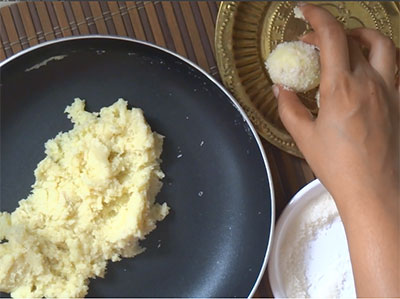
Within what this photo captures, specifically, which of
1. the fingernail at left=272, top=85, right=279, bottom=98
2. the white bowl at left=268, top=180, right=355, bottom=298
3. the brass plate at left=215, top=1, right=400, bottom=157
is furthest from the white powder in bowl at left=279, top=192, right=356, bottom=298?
the fingernail at left=272, top=85, right=279, bottom=98

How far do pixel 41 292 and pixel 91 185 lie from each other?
0.21 meters

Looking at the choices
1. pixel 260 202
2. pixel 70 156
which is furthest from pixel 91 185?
pixel 260 202

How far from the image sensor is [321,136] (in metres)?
0.84

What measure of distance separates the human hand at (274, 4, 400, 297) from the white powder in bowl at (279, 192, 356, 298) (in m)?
0.18

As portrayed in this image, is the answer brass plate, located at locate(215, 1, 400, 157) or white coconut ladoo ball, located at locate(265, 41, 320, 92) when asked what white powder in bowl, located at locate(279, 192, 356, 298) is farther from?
white coconut ladoo ball, located at locate(265, 41, 320, 92)

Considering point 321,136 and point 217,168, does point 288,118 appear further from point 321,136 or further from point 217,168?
point 217,168

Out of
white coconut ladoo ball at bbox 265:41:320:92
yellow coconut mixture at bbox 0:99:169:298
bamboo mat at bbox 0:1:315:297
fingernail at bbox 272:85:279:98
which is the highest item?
bamboo mat at bbox 0:1:315:297

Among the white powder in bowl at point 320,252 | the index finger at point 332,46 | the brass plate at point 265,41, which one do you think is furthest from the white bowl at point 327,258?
the index finger at point 332,46

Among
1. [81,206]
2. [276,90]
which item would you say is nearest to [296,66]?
[276,90]

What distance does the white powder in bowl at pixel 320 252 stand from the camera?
103 cm

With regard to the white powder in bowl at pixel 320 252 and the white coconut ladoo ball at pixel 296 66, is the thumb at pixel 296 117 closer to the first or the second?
the white coconut ladoo ball at pixel 296 66

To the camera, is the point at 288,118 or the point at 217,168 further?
the point at 217,168

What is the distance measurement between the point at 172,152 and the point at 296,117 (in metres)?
0.24

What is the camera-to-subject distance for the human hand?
0.81m
